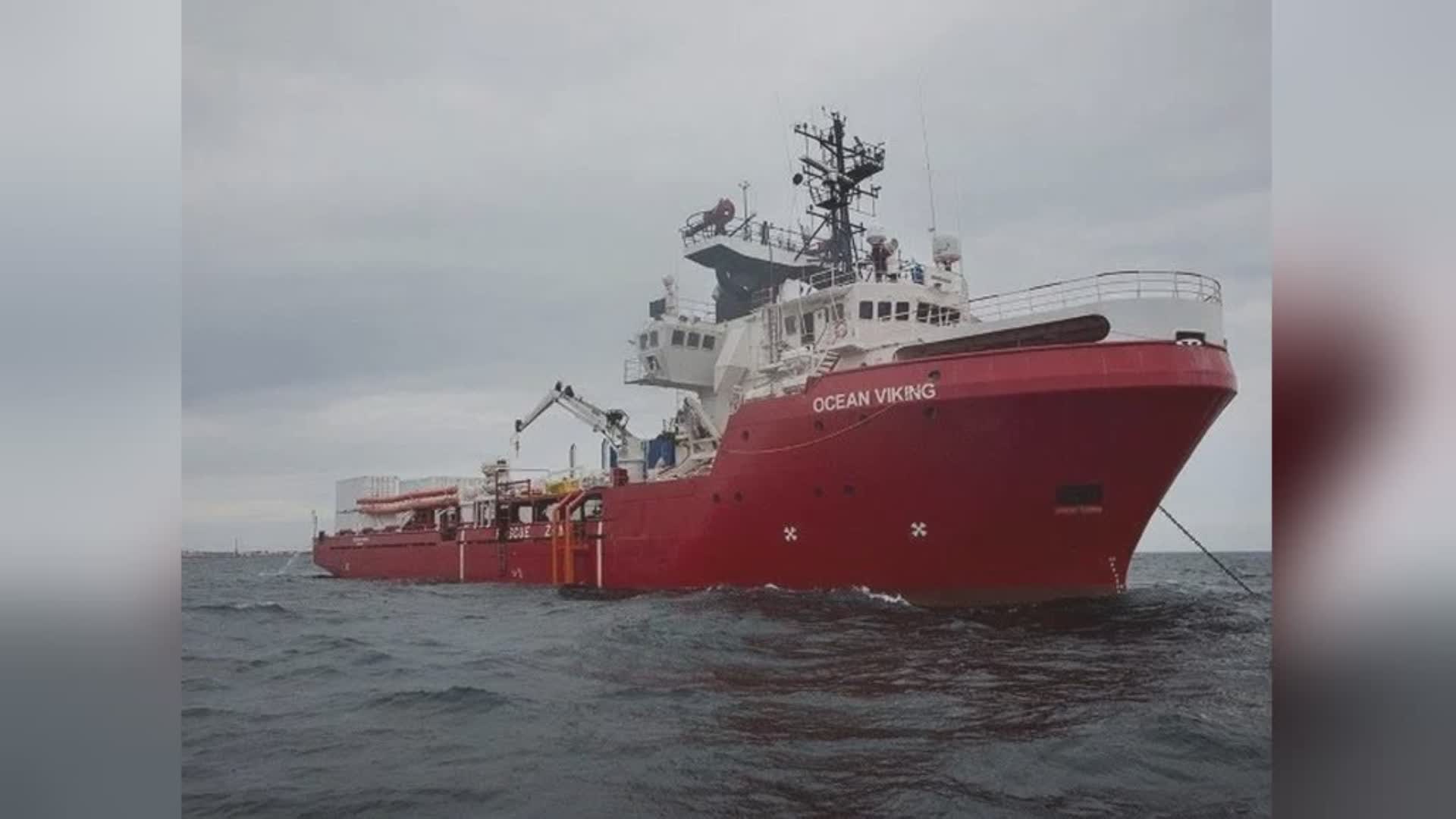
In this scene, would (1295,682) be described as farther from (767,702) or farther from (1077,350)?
(1077,350)

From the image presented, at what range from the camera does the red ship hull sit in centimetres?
805

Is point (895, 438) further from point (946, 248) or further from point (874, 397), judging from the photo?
point (946, 248)

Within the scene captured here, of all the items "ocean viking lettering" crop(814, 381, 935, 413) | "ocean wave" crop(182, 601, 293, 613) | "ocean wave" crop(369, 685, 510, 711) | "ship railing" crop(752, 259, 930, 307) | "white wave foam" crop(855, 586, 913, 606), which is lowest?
"ocean wave" crop(182, 601, 293, 613)

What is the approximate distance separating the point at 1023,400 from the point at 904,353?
1.95 meters

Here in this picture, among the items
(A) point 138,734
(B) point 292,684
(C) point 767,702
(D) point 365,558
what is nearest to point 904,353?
(C) point 767,702

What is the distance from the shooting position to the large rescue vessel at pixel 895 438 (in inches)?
319

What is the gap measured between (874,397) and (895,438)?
0.42m

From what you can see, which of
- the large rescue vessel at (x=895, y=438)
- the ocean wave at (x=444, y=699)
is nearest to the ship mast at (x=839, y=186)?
the large rescue vessel at (x=895, y=438)

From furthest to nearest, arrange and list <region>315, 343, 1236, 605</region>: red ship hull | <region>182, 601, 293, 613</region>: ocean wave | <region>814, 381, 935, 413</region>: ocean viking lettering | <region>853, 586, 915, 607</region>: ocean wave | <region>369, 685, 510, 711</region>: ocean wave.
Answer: <region>182, 601, 293, 613</region>: ocean wave
<region>853, 586, 915, 607</region>: ocean wave
<region>814, 381, 935, 413</region>: ocean viking lettering
<region>315, 343, 1236, 605</region>: red ship hull
<region>369, 685, 510, 711</region>: ocean wave

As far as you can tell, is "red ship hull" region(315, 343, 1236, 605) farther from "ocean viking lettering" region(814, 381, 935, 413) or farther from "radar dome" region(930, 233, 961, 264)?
"radar dome" region(930, 233, 961, 264)

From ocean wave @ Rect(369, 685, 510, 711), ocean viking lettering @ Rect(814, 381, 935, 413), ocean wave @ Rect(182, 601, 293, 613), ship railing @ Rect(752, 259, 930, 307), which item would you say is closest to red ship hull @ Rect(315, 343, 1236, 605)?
ocean viking lettering @ Rect(814, 381, 935, 413)

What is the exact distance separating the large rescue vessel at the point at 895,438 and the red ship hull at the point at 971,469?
0.02 meters

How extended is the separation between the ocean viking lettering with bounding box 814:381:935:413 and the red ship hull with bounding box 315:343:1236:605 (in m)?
0.01

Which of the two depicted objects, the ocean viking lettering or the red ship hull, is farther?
the ocean viking lettering
